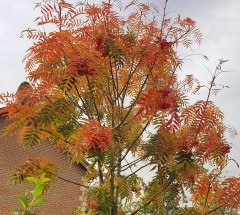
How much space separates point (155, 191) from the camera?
671 centimetres

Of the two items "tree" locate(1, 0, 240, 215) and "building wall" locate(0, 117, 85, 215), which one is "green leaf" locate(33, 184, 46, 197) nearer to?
"tree" locate(1, 0, 240, 215)

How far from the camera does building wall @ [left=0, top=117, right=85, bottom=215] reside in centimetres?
1594

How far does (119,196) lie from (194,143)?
165 centimetres

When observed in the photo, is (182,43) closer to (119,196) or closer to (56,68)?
(56,68)

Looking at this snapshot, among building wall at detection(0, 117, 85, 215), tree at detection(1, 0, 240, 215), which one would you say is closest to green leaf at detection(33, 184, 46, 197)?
tree at detection(1, 0, 240, 215)

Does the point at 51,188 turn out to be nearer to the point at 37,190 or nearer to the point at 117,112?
the point at 117,112

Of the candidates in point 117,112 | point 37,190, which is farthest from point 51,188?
point 37,190

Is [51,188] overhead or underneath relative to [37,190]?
overhead

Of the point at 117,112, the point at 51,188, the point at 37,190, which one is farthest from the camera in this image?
the point at 51,188

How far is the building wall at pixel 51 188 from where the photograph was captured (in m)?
15.9

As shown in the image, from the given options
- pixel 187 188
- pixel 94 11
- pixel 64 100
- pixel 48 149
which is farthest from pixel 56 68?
pixel 48 149

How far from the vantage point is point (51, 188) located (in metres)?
16.8

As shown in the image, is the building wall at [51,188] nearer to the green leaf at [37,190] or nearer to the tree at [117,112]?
the tree at [117,112]

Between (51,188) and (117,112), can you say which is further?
(51,188)
